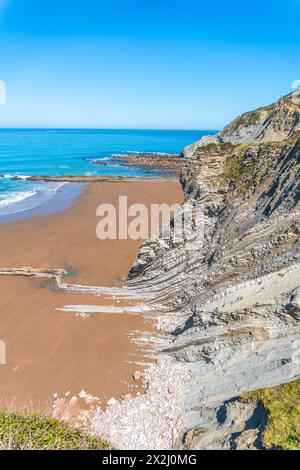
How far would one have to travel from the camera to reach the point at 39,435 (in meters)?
6.95

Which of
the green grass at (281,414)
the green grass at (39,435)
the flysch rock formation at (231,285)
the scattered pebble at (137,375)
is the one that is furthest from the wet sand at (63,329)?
the green grass at (281,414)

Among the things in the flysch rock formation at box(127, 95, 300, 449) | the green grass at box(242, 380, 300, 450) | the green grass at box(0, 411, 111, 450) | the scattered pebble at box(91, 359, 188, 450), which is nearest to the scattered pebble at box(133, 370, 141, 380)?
the scattered pebble at box(91, 359, 188, 450)

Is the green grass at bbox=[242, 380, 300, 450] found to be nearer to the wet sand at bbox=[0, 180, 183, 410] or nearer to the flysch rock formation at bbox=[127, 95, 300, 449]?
the flysch rock formation at bbox=[127, 95, 300, 449]

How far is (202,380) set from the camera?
9109mm

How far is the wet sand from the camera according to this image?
10.3 metres

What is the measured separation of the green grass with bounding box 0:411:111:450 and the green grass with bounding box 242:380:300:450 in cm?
382

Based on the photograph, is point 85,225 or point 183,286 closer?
point 183,286

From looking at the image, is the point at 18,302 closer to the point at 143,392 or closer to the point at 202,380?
the point at 143,392

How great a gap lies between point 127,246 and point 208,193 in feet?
30.2

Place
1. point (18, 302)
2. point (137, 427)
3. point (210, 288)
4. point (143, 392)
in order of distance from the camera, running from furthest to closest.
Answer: point (18, 302) → point (210, 288) → point (143, 392) → point (137, 427)

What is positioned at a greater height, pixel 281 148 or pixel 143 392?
pixel 281 148

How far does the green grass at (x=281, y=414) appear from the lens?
19.1ft

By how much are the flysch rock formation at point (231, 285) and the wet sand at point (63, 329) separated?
1.72 meters

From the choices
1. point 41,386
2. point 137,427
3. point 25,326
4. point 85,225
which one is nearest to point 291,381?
point 137,427
